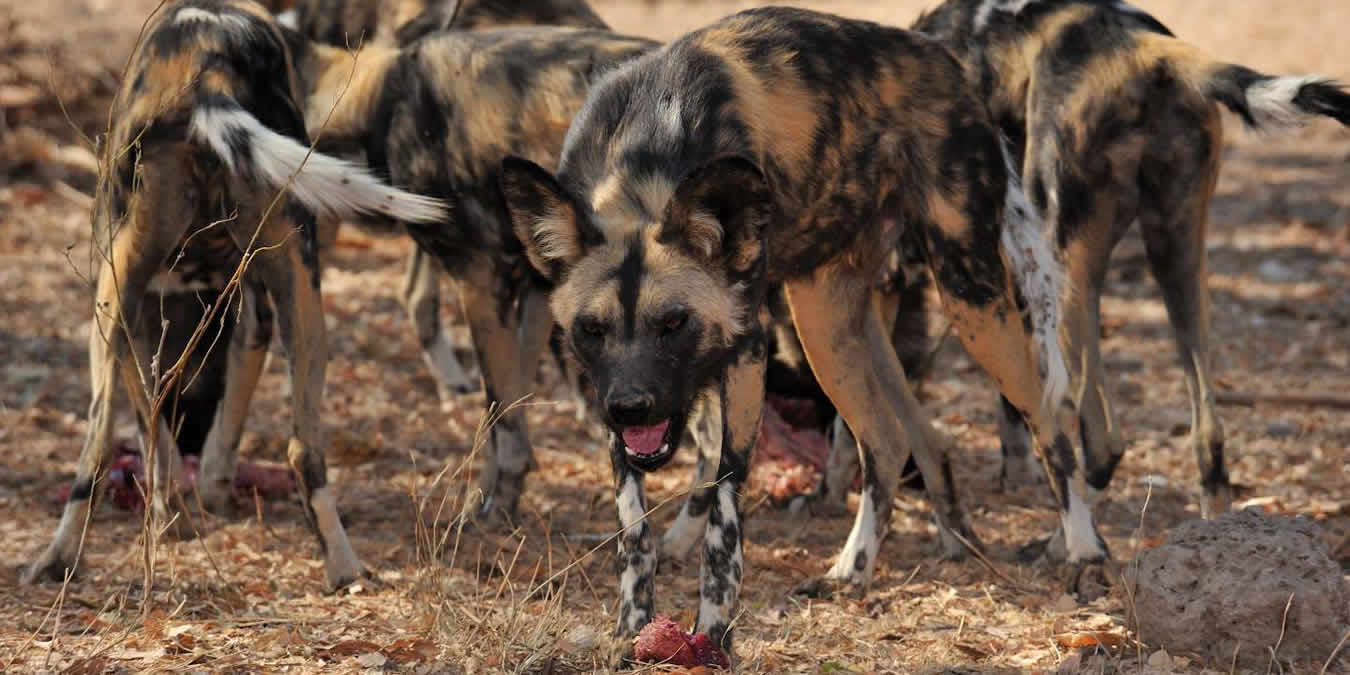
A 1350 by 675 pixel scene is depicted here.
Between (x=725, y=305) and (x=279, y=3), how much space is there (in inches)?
203

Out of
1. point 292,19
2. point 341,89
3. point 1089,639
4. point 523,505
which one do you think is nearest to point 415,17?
point 292,19

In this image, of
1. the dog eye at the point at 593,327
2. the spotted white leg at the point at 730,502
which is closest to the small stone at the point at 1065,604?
the spotted white leg at the point at 730,502

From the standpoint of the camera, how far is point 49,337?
275 inches

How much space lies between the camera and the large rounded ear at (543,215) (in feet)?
11.6

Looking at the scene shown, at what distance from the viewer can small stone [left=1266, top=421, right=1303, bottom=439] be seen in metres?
5.93

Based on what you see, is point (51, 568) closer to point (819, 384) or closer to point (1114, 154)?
point (819, 384)

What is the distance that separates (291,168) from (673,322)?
3.47 feet

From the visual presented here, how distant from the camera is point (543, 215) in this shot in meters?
3.62

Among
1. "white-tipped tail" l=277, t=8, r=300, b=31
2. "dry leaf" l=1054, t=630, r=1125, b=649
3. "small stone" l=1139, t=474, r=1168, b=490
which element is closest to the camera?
"dry leaf" l=1054, t=630, r=1125, b=649

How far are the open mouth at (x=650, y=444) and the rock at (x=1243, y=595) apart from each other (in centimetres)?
110

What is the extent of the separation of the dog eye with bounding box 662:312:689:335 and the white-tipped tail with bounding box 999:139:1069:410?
129 centimetres

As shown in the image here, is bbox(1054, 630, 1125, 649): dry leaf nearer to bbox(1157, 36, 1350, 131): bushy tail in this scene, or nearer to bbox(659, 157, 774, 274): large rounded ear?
bbox(659, 157, 774, 274): large rounded ear

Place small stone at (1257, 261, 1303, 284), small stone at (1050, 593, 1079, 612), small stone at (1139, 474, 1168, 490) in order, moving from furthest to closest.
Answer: small stone at (1257, 261, 1303, 284) → small stone at (1139, 474, 1168, 490) → small stone at (1050, 593, 1079, 612)

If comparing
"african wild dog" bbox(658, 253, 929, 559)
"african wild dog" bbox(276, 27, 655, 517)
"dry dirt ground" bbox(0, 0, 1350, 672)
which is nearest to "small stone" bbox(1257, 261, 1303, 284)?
"dry dirt ground" bbox(0, 0, 1350, 672)
